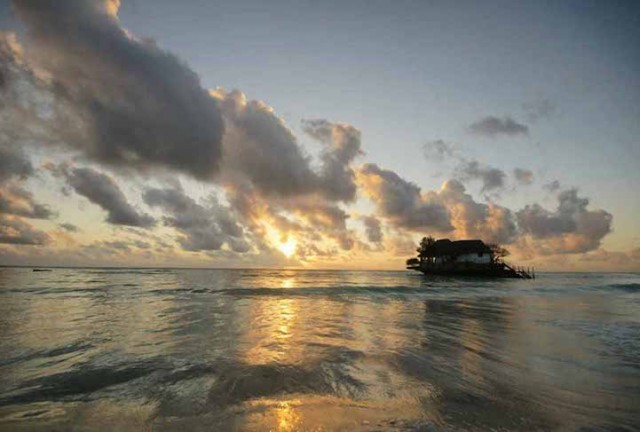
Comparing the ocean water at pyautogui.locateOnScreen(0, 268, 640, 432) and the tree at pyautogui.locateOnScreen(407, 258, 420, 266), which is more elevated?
the tree at pyautogui.locateOnScreen(407, 258, 420, 266)

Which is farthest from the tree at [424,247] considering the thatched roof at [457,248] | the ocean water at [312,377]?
the ocean water at [312,377]

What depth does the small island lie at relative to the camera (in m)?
68.1

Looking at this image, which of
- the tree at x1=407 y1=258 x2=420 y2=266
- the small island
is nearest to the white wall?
the small island

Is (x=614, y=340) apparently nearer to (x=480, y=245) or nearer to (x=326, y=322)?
(x=326, y=322)

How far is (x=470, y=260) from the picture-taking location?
71000 millimetres

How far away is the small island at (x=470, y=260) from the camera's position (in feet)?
223

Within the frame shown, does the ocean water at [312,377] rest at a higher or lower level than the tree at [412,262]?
lower

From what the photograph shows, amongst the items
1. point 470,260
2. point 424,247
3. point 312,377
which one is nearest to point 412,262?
point 424,247

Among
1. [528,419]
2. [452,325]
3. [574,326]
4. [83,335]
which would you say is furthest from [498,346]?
[83,335]

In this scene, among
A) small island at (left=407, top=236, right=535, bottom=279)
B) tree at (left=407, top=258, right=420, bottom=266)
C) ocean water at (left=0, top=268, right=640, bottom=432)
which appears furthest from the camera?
tree at (left=407, top=258, right=420, bottom=266)

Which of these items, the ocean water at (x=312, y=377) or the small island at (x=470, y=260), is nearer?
the ocean water at (x=312, y=377)

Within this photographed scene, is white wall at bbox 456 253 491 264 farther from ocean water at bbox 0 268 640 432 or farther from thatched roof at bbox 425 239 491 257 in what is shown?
ocean water at bbox 0 268 640 432

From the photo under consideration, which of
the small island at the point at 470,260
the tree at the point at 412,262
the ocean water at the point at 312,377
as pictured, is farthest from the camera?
the tree at the point at 412,262

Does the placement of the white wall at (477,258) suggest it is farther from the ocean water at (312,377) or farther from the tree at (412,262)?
the ocean water at (312,377)
